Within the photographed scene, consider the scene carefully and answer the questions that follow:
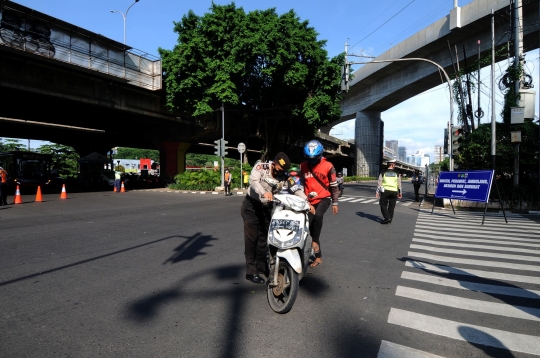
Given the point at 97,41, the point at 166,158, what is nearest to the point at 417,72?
the point at 166,158

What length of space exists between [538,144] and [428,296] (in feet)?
47.2

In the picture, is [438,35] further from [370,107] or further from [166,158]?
[166,158]

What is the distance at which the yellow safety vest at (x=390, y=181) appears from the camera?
30.3 feet

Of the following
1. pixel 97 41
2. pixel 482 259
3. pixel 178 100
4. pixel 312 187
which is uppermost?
pixel 97 41

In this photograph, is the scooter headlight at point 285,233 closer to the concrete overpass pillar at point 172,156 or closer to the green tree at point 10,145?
the concrete overpass pillar at point 172,156

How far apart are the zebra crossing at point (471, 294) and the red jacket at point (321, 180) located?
1.53 m

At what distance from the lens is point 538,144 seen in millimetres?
14289

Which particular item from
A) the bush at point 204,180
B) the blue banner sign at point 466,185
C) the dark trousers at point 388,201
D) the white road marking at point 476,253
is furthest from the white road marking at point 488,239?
the bush at point 204,180

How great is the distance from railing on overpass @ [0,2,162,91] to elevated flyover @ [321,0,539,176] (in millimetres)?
20975

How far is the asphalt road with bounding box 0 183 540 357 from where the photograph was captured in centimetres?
270

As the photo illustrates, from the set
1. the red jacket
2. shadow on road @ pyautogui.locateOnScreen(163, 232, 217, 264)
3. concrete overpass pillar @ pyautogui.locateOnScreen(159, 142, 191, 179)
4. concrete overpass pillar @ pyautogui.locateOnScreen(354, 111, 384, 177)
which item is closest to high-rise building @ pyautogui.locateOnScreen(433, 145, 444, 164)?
concrete overpass pillar @ pyautogui.locateOnScreen(354, 111, 384, 177)

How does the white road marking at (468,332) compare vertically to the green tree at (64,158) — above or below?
below

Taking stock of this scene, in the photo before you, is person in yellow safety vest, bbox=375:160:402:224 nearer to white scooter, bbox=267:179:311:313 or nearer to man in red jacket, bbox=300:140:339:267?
man in red jacket, bbox=300:140:339:267

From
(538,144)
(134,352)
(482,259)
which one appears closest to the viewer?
(134,352)
